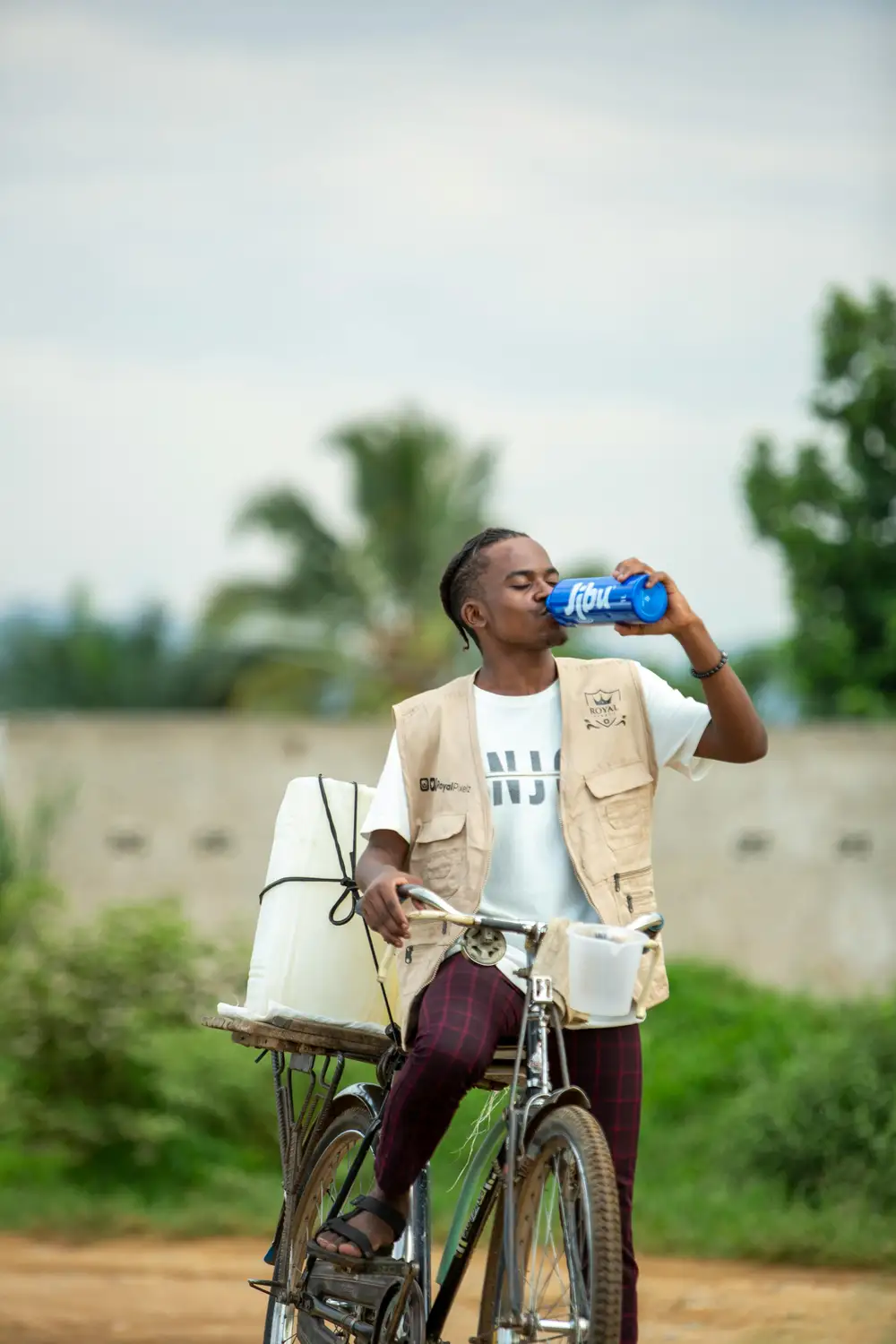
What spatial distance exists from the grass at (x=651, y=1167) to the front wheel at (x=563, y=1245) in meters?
4.34

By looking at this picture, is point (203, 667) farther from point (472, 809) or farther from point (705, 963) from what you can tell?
point (472, 809)

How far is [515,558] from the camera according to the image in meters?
3.87

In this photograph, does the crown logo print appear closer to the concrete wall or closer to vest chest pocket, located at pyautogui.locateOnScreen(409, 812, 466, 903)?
vest chest pocket, located at pyautogui.locateOnScreen(409, 812, 466, 903)

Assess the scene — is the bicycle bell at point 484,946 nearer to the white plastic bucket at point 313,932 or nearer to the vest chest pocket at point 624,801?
the vest chest pocket at point 624,801

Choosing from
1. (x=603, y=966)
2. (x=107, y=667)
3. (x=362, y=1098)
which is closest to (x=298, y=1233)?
(x=362, y=1098)

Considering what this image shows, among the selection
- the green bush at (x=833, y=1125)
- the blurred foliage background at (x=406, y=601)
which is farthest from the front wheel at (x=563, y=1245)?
the blurred foliage background at (x=406, y=601)

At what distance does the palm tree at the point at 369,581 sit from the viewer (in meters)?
22.9

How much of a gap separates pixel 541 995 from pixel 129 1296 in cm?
441

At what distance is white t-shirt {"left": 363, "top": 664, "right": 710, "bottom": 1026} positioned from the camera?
3.72 m

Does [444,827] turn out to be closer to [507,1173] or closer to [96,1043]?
[507,1173]

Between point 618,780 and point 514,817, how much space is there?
230 mm

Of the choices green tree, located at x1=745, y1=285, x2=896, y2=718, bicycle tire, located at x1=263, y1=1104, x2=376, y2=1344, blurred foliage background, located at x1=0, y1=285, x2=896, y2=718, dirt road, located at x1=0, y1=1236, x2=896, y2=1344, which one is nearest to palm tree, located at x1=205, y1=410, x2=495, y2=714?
blurred foliage background, located at x1=0, y1=285, x2=896, y2=718

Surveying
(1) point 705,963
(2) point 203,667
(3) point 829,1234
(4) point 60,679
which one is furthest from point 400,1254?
(4) point 60,679

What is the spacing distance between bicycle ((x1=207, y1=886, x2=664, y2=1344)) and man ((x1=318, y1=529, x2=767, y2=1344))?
0.33 feet
